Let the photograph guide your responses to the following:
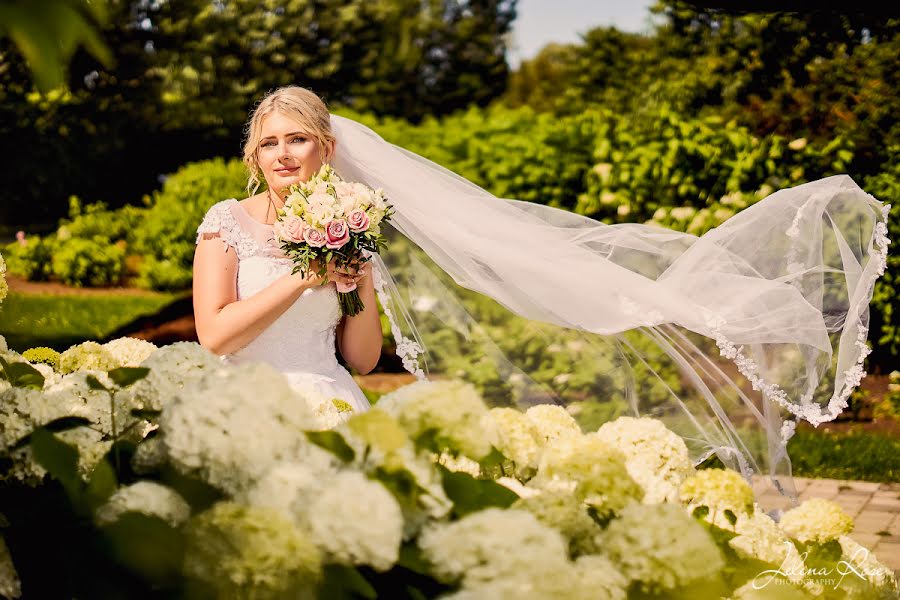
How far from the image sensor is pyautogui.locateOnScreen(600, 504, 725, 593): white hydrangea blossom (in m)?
1.27

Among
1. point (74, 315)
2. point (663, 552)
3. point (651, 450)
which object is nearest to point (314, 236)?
point (651, 450)

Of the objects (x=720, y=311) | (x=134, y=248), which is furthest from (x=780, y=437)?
(x=134, y=248)

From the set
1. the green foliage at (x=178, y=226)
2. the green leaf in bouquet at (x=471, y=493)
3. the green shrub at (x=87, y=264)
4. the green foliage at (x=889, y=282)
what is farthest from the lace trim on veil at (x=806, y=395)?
the green shrub at (x=87, y=264)

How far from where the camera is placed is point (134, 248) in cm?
1381

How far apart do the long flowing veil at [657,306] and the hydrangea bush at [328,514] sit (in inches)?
77.2

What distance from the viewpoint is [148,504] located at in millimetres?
1249

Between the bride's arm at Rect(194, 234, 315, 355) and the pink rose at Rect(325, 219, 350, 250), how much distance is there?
0.28 m

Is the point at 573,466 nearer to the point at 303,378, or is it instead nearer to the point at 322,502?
the point at 322,502

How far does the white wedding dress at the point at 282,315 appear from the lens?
12.3 feet

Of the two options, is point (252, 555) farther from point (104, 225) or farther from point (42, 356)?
point (104, 225)

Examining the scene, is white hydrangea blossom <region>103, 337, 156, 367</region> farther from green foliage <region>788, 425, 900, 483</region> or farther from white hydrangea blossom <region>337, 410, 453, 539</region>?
green foliage <region>788, 425, 900, 483</region>

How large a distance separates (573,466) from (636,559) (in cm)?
21

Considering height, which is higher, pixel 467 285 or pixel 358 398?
pixel 467 285

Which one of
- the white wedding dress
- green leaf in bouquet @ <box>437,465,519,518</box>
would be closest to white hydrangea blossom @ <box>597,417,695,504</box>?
green leaf in bouquet @ <box>437,465,519,518</box>
